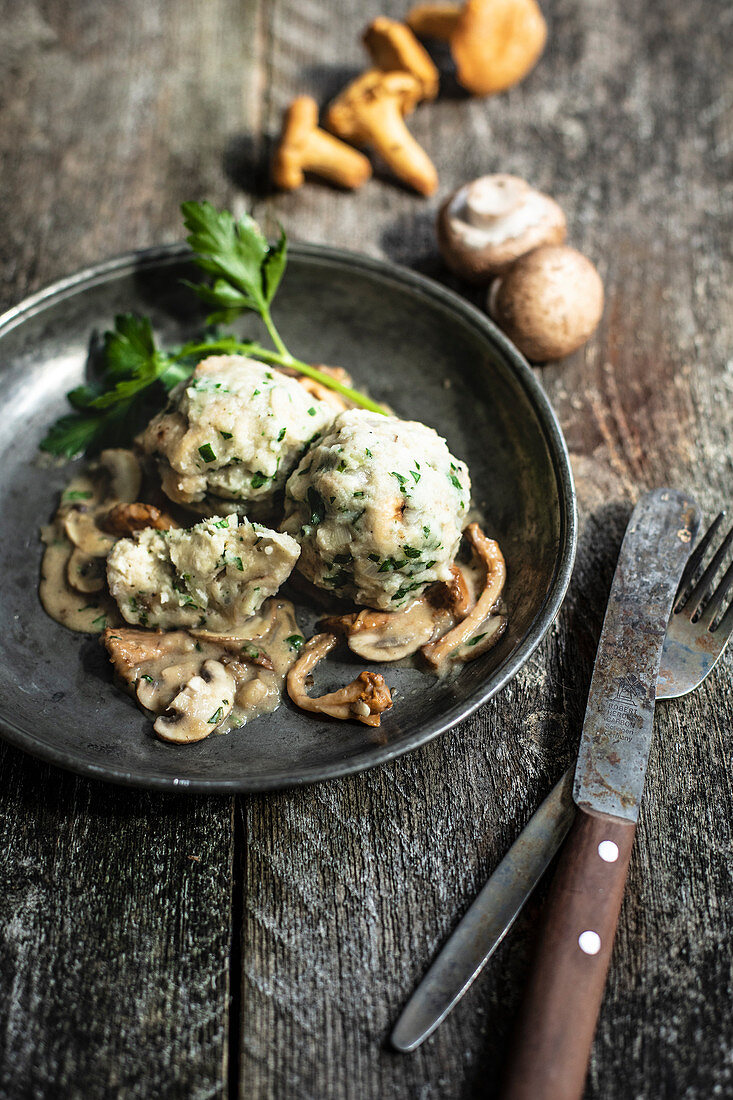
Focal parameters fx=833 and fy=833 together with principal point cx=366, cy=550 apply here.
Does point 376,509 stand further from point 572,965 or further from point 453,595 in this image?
point 572,965

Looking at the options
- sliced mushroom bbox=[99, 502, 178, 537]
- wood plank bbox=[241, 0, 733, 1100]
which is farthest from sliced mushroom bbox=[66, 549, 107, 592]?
wood plank bbox=[241, 0, 733, 1100]

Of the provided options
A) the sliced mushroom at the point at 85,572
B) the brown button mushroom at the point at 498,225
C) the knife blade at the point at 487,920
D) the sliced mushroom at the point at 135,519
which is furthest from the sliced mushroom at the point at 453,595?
the brown button mushroom at the point at 498,225

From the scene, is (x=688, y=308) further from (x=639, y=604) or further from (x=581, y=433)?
(x=639, y=604)

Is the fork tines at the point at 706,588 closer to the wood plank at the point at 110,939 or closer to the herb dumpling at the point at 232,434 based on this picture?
the herb dumpling at the point at 232,434

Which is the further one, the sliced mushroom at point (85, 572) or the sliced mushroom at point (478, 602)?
the sliced mushroom at point (85, 572)

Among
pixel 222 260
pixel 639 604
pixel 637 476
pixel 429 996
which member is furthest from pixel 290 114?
pixel 429 996

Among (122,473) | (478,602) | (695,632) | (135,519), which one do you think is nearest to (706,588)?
(695,632)

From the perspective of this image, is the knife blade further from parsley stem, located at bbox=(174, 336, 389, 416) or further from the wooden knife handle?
parsley stem, located at bbox=(174, 336, 389, 416)
